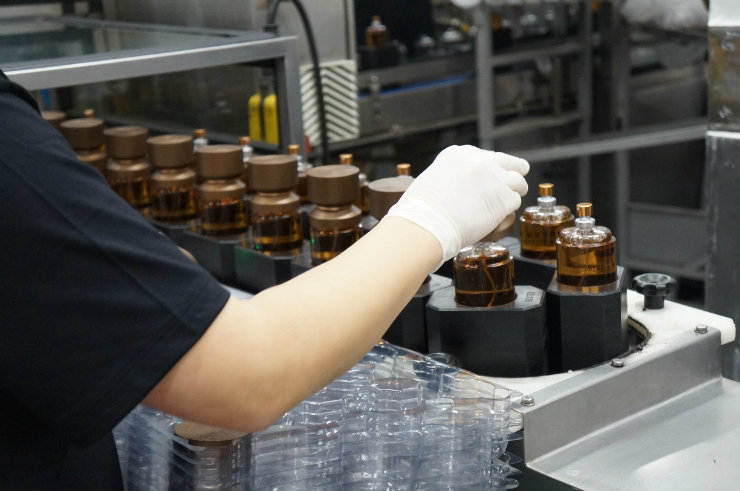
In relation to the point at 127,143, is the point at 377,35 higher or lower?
higher

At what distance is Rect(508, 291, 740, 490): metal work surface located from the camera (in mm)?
1138

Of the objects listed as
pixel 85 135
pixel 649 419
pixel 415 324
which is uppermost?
pixel 85 135

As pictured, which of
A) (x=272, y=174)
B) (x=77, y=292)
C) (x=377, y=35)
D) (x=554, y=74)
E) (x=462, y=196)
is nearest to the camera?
(x=77, y=292)

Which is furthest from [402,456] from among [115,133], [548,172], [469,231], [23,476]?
[548,172]

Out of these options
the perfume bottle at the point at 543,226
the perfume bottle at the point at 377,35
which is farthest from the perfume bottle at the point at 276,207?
the perfume bottle at the point at 377,35

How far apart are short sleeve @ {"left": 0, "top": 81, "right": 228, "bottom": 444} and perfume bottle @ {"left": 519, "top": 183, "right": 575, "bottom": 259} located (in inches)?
26.3

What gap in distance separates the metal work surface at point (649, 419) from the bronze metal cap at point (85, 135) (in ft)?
3.53

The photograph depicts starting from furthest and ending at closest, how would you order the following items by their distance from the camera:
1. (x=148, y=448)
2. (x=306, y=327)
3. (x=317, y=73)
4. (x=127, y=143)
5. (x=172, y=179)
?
1. (x=317, y=73)
2. (x=127, y=143)
3. (x=172, y=179)
4. (x=148, y=448)
5. (x=306, y=327)

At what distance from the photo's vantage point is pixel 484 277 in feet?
4.02

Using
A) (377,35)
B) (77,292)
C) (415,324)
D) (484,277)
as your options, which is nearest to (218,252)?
(415,324)

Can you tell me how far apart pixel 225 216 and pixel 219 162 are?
96 mm

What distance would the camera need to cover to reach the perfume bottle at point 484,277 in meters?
1.23

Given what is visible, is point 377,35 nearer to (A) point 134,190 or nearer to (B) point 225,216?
(A) point 134,190

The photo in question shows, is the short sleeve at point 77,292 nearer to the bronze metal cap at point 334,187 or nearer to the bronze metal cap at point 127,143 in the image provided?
the bronze metal cap at point 334,187
